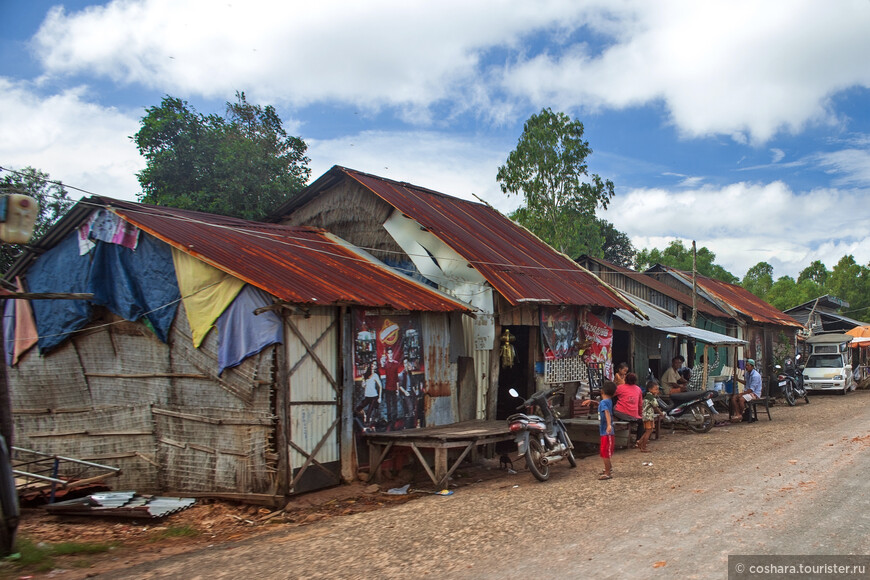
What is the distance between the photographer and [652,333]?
20.0 meters

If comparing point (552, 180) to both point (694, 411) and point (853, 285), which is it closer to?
point (694, 411)

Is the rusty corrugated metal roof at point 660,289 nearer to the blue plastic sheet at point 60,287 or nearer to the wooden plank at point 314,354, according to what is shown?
the wooden plank at point 314,354

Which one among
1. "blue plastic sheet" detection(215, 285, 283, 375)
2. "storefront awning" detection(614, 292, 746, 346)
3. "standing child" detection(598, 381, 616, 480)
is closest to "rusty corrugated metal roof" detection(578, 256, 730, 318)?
"storefront awning" detection(614, 292, 746, 346)

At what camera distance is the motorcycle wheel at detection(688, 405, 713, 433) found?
15750mm

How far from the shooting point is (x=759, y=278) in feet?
233

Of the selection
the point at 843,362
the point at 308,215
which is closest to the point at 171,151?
the point at 308,215

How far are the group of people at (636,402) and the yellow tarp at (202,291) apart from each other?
226 inches

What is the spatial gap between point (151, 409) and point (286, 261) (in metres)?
3.18

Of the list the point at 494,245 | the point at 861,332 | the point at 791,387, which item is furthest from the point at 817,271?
the point at 494,245

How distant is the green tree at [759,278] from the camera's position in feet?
216

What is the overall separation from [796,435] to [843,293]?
45.1m

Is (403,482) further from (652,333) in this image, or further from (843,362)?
(843,362)

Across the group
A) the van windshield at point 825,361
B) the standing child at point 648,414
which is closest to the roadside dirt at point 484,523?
the standing child at point 648,414

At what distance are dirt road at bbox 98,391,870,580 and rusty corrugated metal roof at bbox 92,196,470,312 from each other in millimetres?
3179
